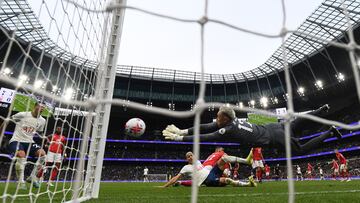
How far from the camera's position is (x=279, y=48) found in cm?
2738

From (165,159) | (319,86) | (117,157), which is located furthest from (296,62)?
(117,157)

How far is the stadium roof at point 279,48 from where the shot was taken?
2017 centimetres

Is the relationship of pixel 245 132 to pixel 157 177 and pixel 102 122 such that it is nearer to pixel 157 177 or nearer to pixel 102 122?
pixel 102 122

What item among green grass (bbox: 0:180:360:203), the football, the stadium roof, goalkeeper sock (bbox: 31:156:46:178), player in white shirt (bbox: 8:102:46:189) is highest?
the stadium roof

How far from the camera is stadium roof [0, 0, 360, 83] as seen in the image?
794 inches

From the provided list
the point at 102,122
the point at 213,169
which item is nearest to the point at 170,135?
the point at 102,122

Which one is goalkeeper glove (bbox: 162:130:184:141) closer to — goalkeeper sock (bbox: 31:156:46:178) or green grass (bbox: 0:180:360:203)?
green grass (bbox: 0:180:360:203)

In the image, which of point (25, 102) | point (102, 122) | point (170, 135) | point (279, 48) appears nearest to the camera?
point (102, 122)

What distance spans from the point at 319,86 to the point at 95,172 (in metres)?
29.2

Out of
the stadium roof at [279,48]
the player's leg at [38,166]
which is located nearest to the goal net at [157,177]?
the stadium roof at [279,48]

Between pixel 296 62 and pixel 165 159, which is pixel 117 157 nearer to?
pixel 165 159

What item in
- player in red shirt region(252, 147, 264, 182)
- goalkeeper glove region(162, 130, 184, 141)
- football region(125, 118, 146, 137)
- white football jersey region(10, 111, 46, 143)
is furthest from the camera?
player in red shirt region(252, 147, 264, 182)

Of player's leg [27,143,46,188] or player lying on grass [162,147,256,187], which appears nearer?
player's leg [27,143,46,188]

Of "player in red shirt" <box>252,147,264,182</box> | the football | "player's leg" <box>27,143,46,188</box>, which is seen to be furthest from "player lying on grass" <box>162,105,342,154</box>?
"player in red shirt" <box>252,147,264,182</box>
